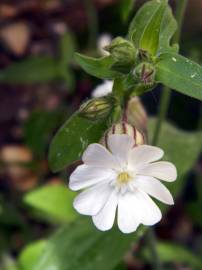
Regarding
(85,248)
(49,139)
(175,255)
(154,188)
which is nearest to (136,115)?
(154,188)

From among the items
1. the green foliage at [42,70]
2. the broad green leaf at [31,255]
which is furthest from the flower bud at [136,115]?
the green foliage at [42,70]

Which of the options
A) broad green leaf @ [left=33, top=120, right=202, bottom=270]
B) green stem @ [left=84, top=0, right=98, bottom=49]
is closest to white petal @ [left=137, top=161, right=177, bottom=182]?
broad green leaf @ [left=33, top=120, right=202, bottom=270]

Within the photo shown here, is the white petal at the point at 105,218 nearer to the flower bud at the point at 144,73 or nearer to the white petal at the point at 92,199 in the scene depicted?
the white petal at the point at 92,199

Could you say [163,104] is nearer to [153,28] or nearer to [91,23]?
[153,28]

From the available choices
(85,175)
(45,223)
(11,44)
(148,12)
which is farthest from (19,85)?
(85,175)

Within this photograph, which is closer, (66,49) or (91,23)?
(66,49)

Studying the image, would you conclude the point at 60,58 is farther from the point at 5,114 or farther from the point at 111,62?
the point at 111,62

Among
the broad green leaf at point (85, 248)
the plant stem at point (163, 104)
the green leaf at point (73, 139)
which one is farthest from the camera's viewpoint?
the broad green leaf at point (85, 248)

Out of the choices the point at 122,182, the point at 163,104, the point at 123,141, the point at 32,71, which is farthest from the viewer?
the point at 32,71

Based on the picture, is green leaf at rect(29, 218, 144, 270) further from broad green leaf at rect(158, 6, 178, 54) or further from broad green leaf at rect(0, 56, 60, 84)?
broad green leaf at rect(0, 56, 60, 84)
